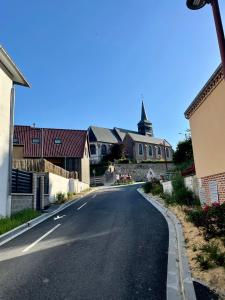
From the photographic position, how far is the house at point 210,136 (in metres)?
11.3

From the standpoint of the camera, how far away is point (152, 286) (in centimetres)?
527

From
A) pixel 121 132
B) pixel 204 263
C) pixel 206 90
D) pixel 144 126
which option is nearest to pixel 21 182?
pixel 206 90

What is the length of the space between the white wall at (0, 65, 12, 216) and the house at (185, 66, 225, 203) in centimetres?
949

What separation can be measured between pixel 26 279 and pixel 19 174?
36.4 ft

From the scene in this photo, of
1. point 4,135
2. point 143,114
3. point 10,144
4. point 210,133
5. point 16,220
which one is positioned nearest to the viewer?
point 210,133

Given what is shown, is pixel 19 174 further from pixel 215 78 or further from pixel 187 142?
pixel 187 142

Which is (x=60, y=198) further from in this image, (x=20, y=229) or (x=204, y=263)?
(x=204, y=263)

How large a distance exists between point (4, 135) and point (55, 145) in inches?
1058

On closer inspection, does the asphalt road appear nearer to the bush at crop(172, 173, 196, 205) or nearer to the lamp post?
the lamp post

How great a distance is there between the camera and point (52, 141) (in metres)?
42.3

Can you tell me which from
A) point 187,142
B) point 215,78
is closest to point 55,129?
point 187,142

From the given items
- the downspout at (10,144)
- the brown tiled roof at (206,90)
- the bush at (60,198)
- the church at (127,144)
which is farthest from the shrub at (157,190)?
the church at (127,144)

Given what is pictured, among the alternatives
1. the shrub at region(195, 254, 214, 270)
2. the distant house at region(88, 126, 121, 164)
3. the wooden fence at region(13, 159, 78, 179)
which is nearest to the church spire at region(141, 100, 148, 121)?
the distant house at region(88, 126, 121, 164)

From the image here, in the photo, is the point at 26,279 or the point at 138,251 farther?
the point at 138,251
